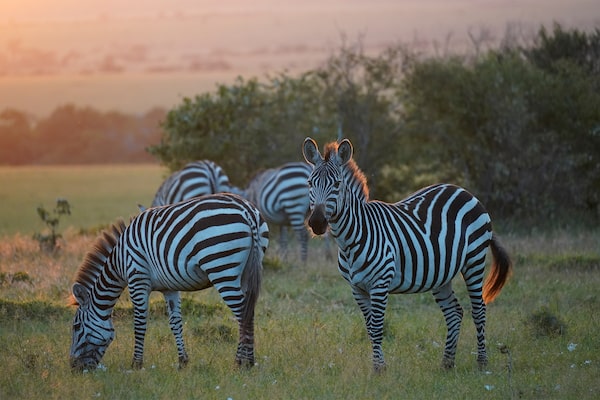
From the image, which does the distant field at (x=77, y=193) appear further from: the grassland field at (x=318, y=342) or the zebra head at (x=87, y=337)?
the zebra head at (x=87, y=337)

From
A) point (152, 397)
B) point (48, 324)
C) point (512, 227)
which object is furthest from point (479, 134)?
point (152, 397)

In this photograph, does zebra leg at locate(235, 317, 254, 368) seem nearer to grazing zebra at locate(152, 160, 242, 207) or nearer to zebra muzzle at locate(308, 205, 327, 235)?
zebra muzzle at locate(308, 205, 327, 235)

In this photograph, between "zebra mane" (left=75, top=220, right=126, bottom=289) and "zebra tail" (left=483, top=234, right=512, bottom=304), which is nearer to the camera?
"zebra mane" (left=75, top=220, right=126, bottom=289)

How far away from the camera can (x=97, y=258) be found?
9398mm

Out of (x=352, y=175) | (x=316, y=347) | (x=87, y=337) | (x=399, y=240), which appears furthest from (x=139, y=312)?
(x=399, y=240)

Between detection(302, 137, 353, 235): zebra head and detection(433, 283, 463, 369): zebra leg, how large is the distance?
1720 mm

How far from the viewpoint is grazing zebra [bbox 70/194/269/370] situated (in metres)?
8.63

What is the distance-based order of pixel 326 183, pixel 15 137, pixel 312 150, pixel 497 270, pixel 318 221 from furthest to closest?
pixel 15 137
pixel 497 270
pixel 312 150
pixel 326 183
pixel 318 221

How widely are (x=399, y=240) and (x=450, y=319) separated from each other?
1.16m

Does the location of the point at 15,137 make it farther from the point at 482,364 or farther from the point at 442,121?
the point at 482,364

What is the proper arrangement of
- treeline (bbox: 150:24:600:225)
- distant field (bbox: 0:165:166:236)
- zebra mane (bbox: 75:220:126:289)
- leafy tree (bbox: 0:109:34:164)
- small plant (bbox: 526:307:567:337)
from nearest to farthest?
zebra mane (bbox: 75:220:126:289) → small plant (bbox: 526:307:567:337) → treeline (bbox: 150:24:600:225) → distant field (bbox: 0:165:166:236) → leafy tree (bbox: 0:109:34:164)

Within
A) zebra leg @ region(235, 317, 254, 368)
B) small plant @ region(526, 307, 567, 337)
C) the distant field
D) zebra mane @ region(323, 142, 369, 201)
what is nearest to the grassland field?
small plant @ region(526, 307, 567, 337)

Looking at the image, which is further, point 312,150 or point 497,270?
point 497,270

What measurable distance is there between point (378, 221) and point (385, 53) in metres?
14.7
